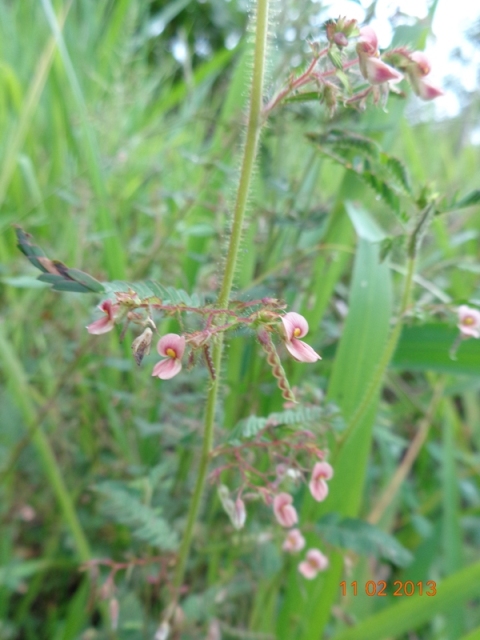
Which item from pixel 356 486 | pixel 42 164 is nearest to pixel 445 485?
pixel 356 486

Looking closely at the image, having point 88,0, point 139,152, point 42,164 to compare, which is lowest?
point 42,164

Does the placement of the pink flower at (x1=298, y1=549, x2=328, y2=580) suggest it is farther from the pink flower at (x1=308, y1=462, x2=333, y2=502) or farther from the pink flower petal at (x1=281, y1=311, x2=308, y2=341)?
the pink flower petal at (x1=281, y1=311, x2=308, y2=341)

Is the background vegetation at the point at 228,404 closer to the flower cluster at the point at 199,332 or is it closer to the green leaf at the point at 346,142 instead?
the green leaf at the point at 346,142

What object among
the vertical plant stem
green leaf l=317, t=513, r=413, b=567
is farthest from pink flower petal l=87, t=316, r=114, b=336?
green leaf l=317, t=513, r=413, b=567

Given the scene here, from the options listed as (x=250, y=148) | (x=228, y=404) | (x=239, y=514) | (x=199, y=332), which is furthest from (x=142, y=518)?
(x=250, y=148)

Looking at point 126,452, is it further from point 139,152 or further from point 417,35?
point 139,152

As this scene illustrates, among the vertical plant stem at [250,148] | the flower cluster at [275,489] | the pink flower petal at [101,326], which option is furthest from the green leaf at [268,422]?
the pink flower petal at [101,326]

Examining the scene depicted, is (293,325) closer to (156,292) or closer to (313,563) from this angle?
(156,292)
